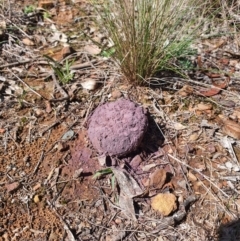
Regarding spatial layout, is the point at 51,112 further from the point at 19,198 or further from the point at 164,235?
the point at 164,235

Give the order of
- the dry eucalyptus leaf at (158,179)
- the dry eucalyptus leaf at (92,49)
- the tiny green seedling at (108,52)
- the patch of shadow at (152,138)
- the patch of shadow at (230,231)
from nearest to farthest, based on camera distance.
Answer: the patch of shadow at (230,231) → the dry eucalyptus leaf at (158,179) → the patch of shadow at (152,138) → the tiny green seedling at (108,52) → the dry eucalyptus leaf at (92,49)

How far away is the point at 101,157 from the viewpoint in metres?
1.66

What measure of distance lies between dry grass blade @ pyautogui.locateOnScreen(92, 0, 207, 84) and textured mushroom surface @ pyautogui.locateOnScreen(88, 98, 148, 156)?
249 mm

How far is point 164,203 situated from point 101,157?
0.94ft

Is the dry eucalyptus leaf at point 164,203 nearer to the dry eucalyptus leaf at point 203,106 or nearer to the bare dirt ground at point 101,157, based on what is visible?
the bare dirt ground at point 101,157

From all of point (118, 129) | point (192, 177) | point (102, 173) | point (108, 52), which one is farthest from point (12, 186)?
point (108, 52)

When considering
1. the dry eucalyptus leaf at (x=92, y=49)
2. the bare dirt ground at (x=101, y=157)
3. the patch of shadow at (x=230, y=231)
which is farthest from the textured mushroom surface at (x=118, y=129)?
the dry eucalyptus leaf at (x=92, y=49)

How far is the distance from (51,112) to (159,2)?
2.06ft

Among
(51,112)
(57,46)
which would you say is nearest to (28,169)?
(51,112)

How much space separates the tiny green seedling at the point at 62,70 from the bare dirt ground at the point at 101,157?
2 cm

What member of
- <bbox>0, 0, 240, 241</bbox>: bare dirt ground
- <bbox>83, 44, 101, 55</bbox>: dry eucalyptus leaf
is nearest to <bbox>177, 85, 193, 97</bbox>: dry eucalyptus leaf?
<bbox>0, 0, 240, 241</bbox>: bare dirt ground

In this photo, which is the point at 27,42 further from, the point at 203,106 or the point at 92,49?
the point at 203,106

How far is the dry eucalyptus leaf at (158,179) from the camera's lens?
5.30 feet

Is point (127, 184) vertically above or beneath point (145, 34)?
beneath
